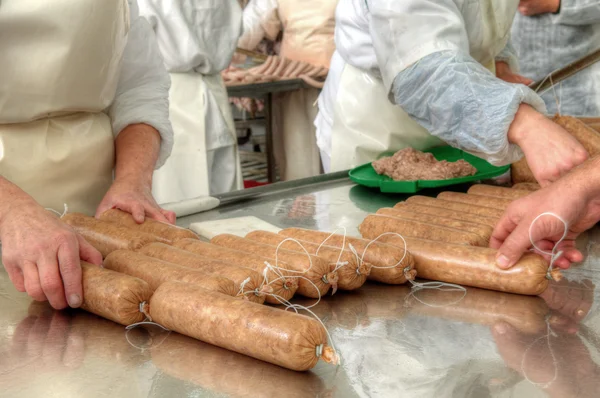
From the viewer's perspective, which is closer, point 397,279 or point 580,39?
point 397,279

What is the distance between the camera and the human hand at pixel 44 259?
1716 mm

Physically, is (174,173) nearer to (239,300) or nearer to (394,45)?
(394,45)

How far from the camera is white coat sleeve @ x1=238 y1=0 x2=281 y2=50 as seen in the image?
7.00 meters

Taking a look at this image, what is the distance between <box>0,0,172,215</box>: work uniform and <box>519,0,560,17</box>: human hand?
2882 mm

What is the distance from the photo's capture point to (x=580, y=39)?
4750 millimetres

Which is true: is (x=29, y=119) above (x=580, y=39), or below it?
above

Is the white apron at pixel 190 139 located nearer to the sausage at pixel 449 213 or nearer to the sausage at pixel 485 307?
the sausage at pixel 449 213

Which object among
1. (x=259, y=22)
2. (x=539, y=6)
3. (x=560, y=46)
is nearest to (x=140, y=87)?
(x=539, y=6)

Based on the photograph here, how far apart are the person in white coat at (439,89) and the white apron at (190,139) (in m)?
1.64

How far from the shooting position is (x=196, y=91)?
4.87 metres

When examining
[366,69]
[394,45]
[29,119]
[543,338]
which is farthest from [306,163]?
[543,338]

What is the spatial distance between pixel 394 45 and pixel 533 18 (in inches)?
100

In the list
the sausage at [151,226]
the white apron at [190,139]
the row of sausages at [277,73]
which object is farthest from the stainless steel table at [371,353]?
the row of sausages at [277,73]

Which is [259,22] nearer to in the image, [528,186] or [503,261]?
[528,186]
